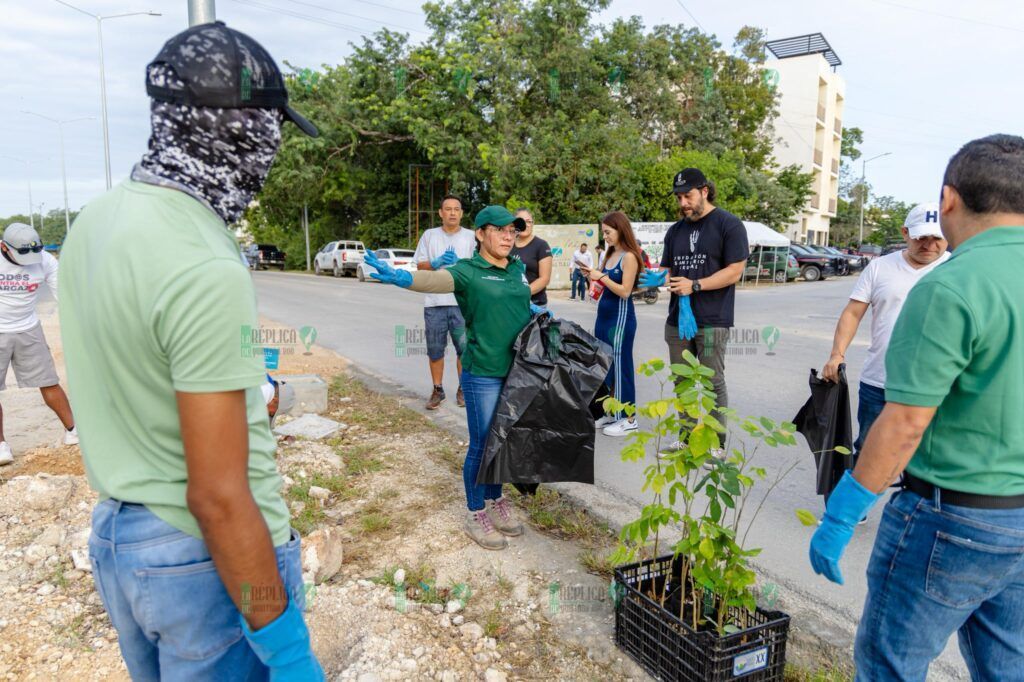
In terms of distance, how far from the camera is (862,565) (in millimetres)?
3490

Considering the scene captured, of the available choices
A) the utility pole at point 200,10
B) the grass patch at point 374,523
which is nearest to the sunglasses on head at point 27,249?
the utility pole at point 200,10

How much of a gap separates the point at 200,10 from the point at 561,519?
3986 millimetres

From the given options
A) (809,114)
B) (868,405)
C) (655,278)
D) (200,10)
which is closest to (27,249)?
(200,10)

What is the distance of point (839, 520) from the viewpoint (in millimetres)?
1875

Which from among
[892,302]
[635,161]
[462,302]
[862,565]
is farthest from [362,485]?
[635,161]

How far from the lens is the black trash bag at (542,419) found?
346 cm

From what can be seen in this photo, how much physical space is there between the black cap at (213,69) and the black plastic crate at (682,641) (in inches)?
85.4

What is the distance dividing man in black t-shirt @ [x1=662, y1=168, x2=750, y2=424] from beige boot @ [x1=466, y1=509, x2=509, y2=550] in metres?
1.93

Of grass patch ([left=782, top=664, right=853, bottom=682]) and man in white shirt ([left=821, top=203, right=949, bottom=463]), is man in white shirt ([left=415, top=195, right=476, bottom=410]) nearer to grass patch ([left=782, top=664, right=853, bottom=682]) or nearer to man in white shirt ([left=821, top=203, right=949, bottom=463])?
man in white shirt ([left=821, top=203, right=949, bottom=463])

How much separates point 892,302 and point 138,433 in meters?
3.57

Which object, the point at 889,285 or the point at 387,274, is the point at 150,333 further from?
the point at 889,285

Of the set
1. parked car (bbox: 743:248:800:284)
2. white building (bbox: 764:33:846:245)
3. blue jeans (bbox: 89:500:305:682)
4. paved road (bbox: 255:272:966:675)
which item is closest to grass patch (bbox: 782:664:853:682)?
paved road (bbox: 255:272:966:675)

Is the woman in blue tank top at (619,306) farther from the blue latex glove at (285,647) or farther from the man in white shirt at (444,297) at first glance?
the blue latex glove at (285,647)

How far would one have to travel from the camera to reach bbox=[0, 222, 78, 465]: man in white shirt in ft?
16.2
